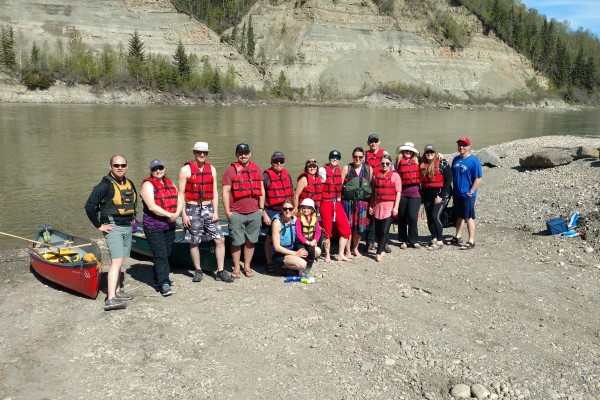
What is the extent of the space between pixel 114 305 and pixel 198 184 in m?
1.87

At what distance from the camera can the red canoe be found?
6484 mm

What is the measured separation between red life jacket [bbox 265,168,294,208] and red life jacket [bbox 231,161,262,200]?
47 cm

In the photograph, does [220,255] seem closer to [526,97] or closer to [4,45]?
[4,45]

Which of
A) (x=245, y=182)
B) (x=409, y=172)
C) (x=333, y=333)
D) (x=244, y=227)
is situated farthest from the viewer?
(x=409, y=172)

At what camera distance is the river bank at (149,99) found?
208ft

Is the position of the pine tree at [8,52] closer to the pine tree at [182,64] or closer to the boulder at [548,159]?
the pine tree at [182,64]

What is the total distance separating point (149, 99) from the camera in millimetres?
71625

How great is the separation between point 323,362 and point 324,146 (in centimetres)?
2381

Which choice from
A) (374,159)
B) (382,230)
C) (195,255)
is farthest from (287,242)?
(374,159)

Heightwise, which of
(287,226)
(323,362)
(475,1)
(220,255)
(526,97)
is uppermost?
(475,1)

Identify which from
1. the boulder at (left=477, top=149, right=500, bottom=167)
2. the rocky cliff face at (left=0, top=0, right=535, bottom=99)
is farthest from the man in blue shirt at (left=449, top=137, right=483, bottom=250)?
the rocky cliff face at (left=0, top=0, right=535, bottom=99)

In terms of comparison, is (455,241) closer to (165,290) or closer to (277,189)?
(277,189)

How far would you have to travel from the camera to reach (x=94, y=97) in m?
66.9

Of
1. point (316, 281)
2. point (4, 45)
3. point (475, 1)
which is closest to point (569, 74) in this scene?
point (475, 1)
